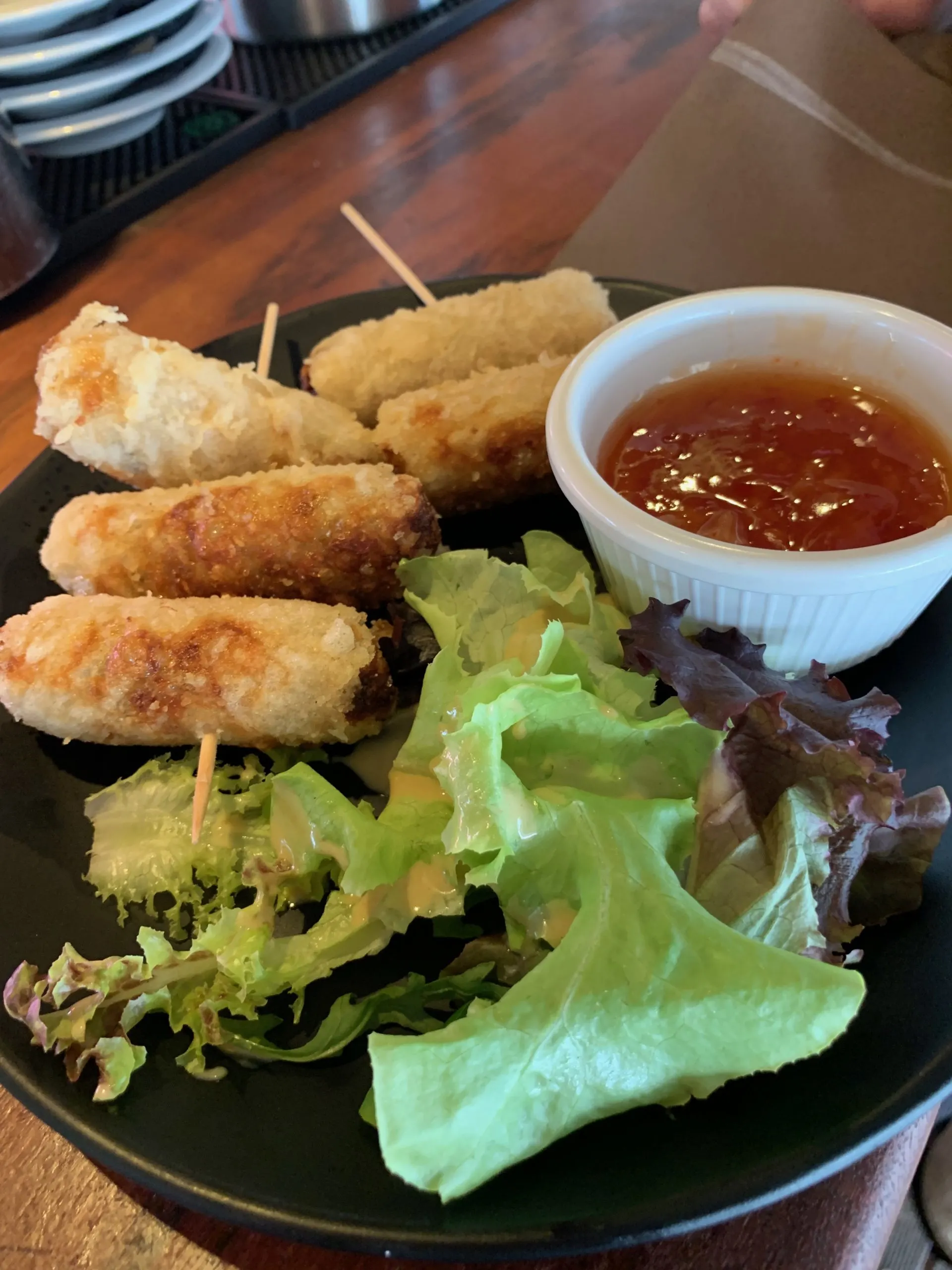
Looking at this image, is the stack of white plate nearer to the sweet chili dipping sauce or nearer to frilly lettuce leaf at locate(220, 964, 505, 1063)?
the sweet chili dipping sauce

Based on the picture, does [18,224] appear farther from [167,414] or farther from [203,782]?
[203,782]

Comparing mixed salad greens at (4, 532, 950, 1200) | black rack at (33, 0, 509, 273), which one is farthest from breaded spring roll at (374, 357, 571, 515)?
black rack at (33, 0, 509, 273)

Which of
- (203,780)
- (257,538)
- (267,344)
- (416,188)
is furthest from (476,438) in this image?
(416,188)

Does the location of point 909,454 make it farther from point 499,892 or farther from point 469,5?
point 469,5

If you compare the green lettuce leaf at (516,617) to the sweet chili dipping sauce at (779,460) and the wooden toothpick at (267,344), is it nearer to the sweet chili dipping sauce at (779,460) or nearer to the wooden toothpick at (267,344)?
the sweet chili dipping sauce at (779,460)

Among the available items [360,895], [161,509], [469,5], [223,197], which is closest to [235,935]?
[360,895]

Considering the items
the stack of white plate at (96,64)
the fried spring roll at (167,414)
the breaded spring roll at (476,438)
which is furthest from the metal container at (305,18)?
the breaded spring roll at (476,438)
